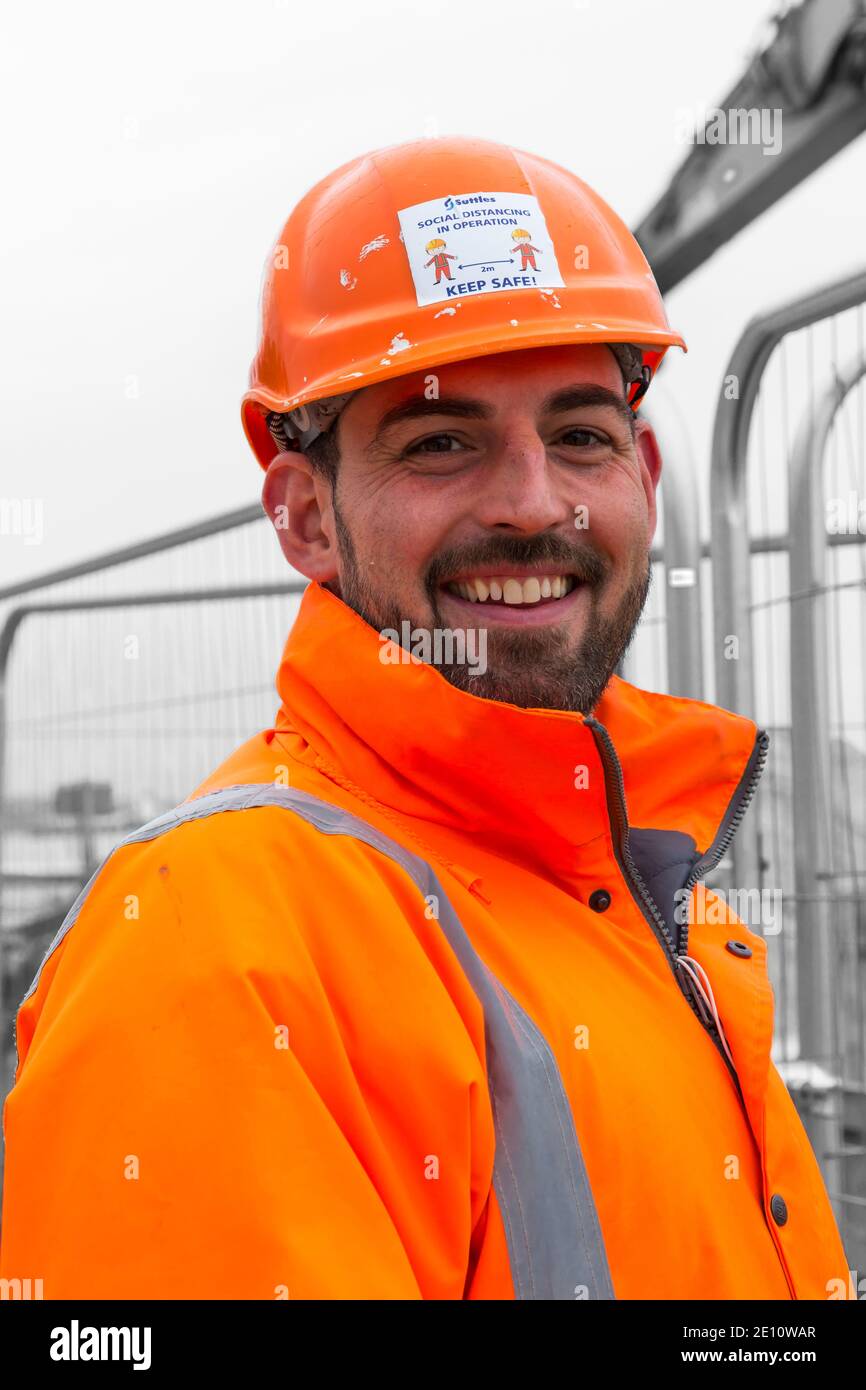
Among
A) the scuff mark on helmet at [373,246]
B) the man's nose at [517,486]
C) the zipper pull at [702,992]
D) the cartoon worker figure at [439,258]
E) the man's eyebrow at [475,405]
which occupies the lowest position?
the zipper pull at [702,992]

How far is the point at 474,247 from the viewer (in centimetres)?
179

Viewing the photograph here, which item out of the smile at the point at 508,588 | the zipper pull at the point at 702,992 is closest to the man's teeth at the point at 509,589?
the smile at the point at 508,588

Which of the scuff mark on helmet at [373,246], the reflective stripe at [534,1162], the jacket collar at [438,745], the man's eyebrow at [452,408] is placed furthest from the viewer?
the scuff mark on helmet at [373,246]

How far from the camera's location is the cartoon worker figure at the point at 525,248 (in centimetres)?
180

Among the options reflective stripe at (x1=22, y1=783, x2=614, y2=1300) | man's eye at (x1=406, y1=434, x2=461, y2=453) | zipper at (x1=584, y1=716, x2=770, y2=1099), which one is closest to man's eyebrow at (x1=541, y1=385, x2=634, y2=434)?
man's eye at (x1=406, y1=434, x2=461, y2=453)

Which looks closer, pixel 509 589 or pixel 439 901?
pixel 439 901

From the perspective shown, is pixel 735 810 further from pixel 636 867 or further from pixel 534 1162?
pixel 534 1162

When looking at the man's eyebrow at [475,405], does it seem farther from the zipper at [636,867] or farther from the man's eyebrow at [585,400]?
the zipper at [636,867]

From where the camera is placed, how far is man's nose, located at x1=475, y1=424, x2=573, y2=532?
170 cm

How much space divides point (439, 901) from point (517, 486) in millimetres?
504

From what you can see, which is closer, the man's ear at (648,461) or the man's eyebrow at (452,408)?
the man's eyebrow at (452,408)

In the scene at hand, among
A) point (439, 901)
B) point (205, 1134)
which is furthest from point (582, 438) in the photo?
point (205, 1134)

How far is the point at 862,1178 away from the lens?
11.6 feet

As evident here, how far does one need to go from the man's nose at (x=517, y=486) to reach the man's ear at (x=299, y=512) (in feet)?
0.84
